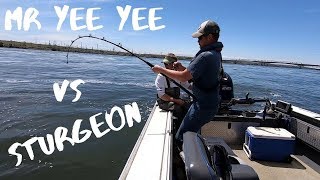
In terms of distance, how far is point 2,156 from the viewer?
6395 millimetres

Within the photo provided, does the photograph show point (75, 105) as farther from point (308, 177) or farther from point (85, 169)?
point (308, 177)

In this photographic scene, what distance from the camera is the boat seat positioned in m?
1.96

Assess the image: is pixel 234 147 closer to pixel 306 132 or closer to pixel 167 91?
pixel 306 132

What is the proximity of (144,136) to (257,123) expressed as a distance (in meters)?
2.55

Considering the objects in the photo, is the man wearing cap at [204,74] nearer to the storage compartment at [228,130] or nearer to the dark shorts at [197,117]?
the dark shorts at [197,117]

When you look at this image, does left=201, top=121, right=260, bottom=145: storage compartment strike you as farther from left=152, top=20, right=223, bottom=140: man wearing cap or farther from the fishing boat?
left=152, top=20, right=223, bottom=140: man wearing cap

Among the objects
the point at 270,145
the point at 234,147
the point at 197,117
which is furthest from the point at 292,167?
the point at 197,117

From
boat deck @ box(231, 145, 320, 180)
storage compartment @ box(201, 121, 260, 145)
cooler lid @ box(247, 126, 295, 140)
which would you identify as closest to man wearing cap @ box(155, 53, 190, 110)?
storage compartment @ box(201, 121, 260, 145)

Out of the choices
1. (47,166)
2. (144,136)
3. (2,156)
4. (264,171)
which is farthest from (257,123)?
(2,156)

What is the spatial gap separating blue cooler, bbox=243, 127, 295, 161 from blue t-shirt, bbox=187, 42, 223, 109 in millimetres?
1615

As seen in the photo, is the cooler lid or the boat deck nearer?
the boat deck

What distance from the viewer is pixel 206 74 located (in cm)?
313

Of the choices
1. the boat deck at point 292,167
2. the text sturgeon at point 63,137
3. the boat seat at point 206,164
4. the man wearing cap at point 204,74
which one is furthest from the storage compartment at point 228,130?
the text sturgeon at point 63,137

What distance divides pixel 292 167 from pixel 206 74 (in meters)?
2.35
